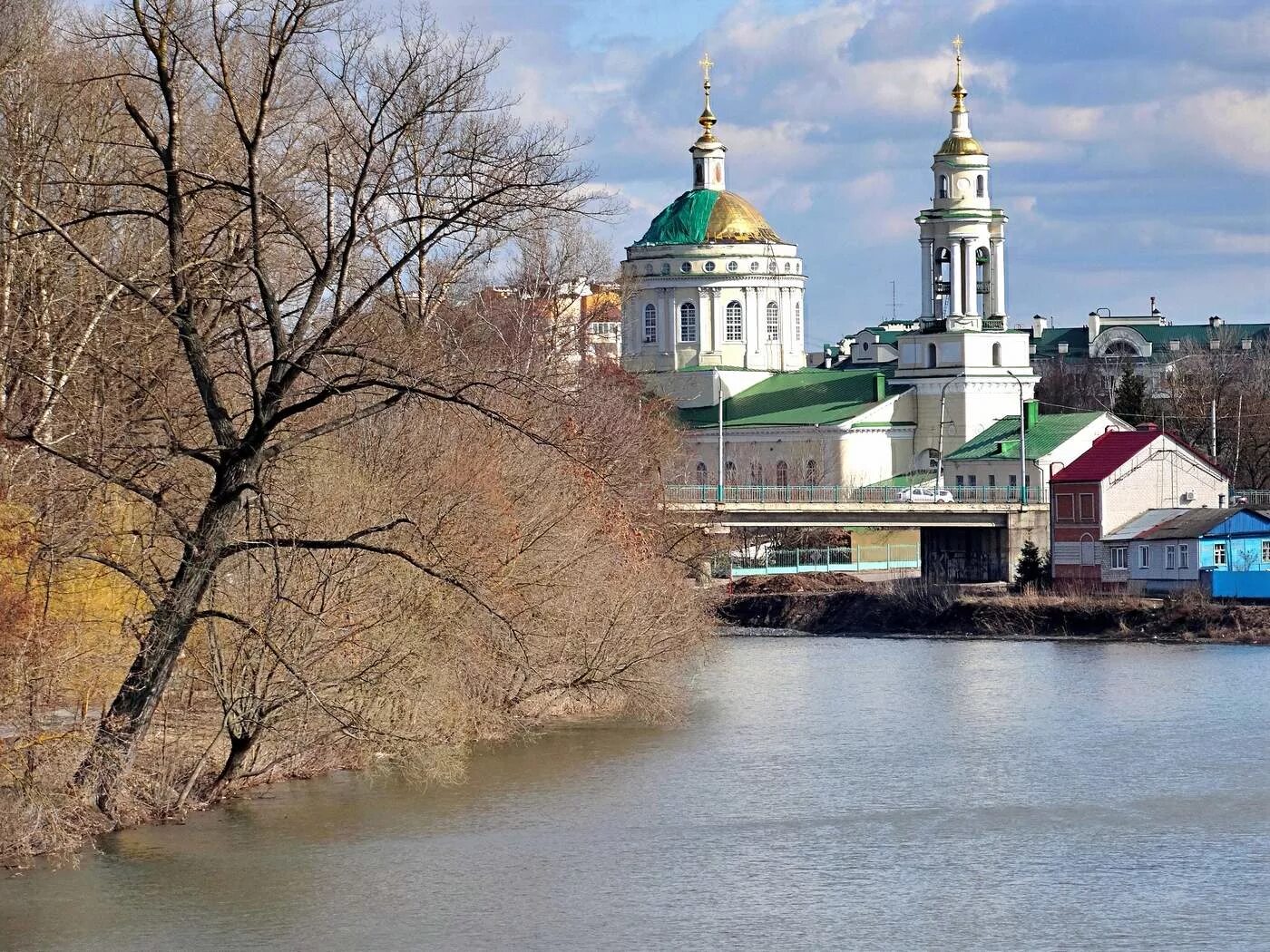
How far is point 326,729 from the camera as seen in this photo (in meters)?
23.2

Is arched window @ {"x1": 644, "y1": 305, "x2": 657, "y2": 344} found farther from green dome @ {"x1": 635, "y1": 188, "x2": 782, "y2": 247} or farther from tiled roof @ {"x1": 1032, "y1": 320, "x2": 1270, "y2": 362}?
tiled roof @ {"x1": 1032, "y1": 320, "x2": 1270, "y2": 362}

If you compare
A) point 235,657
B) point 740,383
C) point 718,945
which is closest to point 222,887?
point 235,657

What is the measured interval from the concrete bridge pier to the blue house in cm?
768

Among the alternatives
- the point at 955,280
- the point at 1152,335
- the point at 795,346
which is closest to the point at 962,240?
the point at 955,280

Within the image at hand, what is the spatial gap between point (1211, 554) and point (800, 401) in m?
37.0

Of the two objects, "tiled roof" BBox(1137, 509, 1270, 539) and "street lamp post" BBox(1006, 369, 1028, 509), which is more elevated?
"street lamp post" BBox(1006, 369, 1028, 509)

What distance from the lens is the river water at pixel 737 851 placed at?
60.9 ft

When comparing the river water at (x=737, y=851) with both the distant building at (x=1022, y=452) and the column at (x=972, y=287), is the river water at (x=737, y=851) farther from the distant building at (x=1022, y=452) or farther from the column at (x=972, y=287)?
the column at (x=972, y=287)

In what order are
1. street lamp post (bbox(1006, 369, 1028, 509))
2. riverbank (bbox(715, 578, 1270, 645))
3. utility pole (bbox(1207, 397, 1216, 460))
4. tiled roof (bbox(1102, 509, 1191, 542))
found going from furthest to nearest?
utility pole (bbox(1207, 397, 1216, 460)) < street lamp post (bbox(1006, 369, 1028, 509)) < tiled roof (bbox(1102, 509, 1191, 542)) < riverbank (bbox(715, 578, 1270, 645))

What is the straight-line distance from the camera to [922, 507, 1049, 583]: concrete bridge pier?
6391cm

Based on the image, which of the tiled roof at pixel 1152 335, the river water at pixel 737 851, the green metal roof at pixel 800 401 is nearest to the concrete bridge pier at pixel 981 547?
the green metal roof at pixel 800 401

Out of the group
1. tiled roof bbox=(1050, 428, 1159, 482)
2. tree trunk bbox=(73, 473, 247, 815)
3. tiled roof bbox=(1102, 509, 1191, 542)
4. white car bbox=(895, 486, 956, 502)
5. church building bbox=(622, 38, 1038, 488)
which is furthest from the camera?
church building bbox=(622, 38, 1038, 488)

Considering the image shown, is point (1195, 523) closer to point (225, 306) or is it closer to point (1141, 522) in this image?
point (1141, 522)

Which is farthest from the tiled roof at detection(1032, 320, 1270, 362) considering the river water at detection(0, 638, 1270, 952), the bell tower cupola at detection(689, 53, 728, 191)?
the river water at detection(0, 638, 1270, 952)
